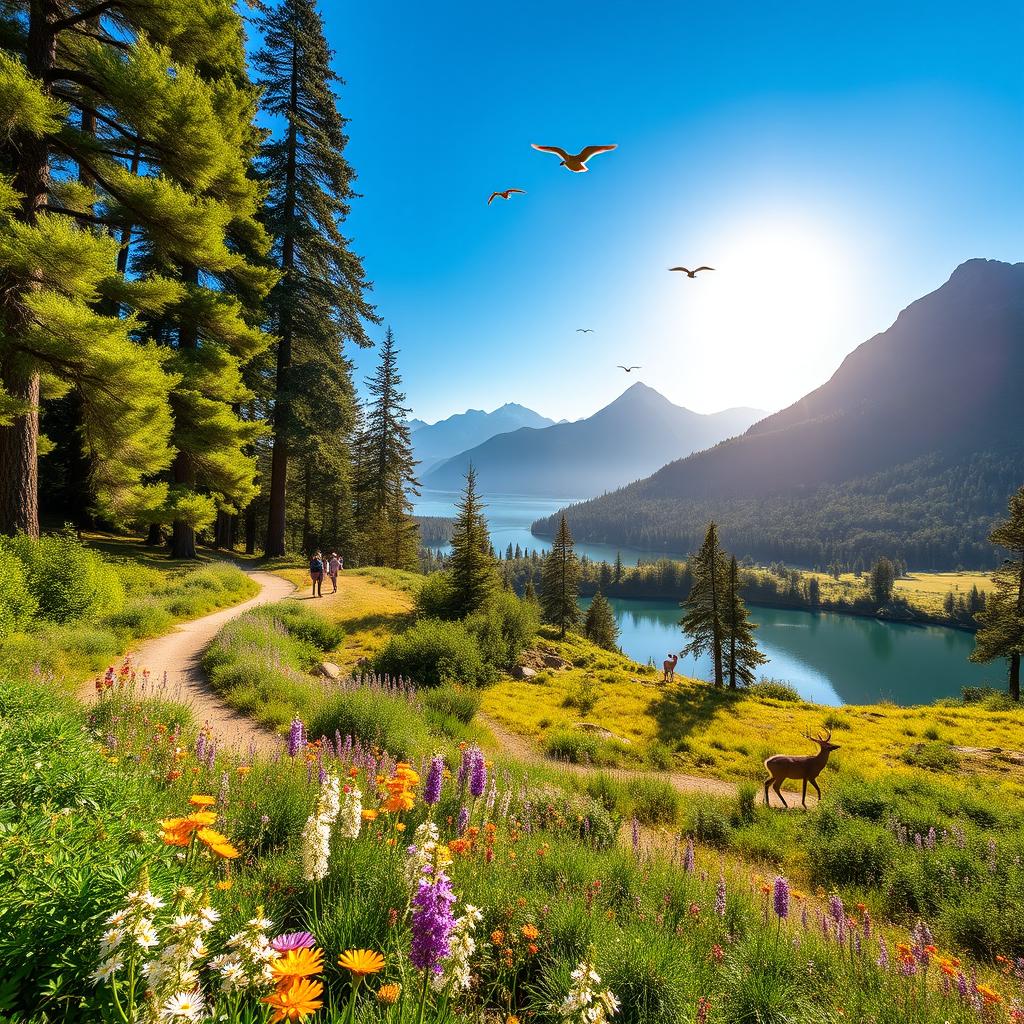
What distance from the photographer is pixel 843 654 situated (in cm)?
8231

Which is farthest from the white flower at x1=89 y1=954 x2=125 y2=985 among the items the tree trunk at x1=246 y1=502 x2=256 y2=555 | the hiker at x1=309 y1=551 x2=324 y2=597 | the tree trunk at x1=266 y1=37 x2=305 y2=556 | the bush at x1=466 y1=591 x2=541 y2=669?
the tree trunk at x1=246 y1=502 x2=256 y2=555

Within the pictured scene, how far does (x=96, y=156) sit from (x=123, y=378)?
5576mm

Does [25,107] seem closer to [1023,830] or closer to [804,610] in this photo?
[1023,830]

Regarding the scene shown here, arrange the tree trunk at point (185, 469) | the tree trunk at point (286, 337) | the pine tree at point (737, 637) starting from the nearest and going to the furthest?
the tree trunk at point (185, 469), the tree trunk at point (286, 337), the pine tree at point (737, 637)

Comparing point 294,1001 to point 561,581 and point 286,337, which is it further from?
point 561,581

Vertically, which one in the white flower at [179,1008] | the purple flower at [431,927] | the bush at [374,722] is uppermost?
the white flower at [179,1008]

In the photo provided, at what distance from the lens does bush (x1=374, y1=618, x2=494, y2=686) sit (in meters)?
13.1

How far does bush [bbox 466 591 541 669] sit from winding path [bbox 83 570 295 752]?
26.3 feet

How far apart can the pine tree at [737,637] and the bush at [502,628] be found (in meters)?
12.4

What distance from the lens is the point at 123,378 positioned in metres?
9.38

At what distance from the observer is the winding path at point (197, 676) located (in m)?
6.93

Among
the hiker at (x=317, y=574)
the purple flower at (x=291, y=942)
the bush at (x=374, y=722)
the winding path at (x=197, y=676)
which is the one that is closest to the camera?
the purple flower at (x=291, y=942)

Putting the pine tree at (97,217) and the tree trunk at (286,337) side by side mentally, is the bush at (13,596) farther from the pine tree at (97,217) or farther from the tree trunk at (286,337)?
the tree trunk at (286,337)

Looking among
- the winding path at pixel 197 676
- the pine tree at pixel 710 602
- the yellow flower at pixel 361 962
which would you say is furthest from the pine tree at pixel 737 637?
the yellow flower at pixel 361 962
